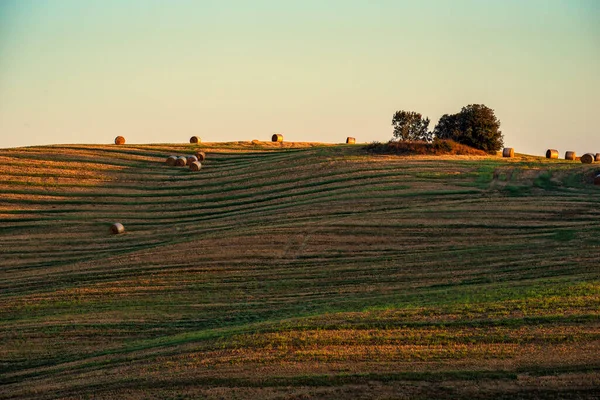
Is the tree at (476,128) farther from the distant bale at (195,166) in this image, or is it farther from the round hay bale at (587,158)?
the distant bale at (195,166)

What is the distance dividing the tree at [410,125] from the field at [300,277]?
343cm

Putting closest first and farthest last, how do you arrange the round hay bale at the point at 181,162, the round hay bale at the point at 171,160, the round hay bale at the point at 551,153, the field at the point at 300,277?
the field at the point at 300,277, the round hay bale at the point at 551,153, the round hay bale at the point at 181,162, the round hay bale at the point at 171,160

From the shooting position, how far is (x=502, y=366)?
78.0ft

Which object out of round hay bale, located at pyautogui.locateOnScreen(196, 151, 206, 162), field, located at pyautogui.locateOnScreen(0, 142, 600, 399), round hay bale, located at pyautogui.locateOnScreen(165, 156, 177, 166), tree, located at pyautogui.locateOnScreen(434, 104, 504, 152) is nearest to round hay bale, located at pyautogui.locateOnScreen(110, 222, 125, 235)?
field, located at pyautogui.locateOnScreen(0, 142, 600, 399)

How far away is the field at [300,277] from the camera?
24328 mm

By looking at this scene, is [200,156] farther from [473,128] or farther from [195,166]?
[473,128]

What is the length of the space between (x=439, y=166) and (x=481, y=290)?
69.3 feet

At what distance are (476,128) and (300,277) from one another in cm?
2553

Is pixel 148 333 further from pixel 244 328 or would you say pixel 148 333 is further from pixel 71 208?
pixel 71 208

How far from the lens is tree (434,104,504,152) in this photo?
191ft

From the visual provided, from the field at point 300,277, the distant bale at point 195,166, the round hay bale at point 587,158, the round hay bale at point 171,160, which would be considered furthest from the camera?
the round hay bale at point 171,160

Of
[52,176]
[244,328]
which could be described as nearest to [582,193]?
[244,328]

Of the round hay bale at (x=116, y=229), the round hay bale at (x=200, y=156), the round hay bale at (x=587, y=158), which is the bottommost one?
the round hay bale at (x=116, y=229)

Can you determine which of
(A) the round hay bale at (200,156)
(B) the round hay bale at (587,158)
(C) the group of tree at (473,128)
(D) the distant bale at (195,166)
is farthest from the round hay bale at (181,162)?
(B) the round hay bale at (587,158)
